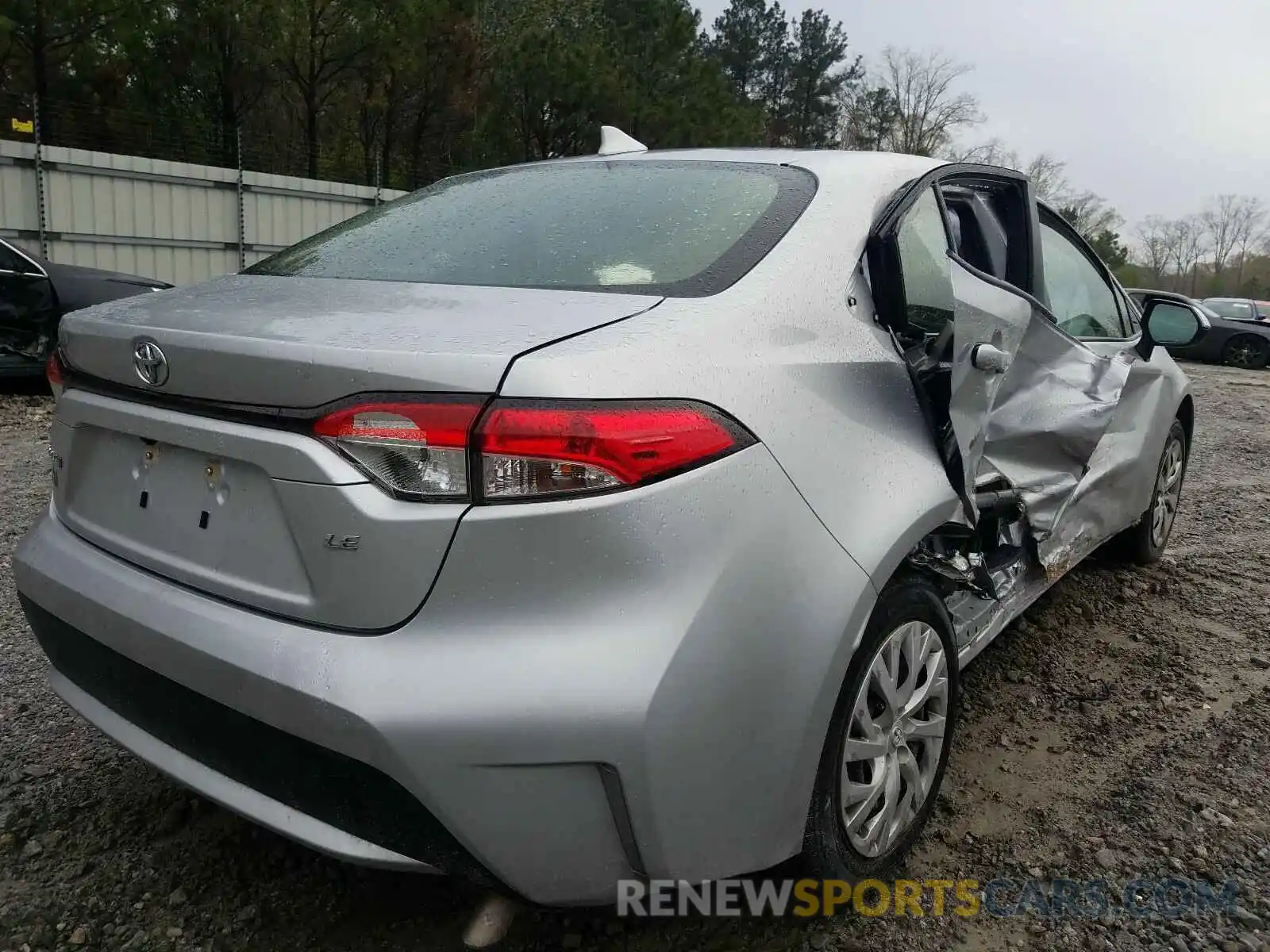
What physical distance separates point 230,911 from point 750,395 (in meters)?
1.41

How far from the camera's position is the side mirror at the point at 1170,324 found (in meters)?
3.70

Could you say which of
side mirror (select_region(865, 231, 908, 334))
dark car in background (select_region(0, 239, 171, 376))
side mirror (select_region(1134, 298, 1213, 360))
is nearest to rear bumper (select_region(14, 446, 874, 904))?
side mirror (select_region(865, 231, 908, 334))

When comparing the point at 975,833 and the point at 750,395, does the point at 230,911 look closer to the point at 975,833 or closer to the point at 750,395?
the point at 750,395

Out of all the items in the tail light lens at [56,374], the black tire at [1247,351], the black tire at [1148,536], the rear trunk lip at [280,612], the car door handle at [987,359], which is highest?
the car door handle at [987,359]

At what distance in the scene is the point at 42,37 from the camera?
47.1 ft

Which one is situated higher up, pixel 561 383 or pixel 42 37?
pixel 42 37

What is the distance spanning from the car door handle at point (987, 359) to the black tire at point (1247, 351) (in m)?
17.5

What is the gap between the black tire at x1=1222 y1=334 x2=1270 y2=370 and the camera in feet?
55.2

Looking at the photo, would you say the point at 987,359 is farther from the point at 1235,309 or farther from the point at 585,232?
the point at 1235,309

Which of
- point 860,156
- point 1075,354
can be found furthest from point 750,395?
point 1075,354

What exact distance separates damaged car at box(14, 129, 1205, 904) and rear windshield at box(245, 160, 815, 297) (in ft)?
0.04

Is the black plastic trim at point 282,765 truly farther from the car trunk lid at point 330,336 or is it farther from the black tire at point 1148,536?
the black tire at point 1148,536

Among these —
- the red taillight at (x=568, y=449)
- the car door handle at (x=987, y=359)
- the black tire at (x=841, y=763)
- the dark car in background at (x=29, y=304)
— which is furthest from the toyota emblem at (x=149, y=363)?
the dark car in background at (x=29, y=304)

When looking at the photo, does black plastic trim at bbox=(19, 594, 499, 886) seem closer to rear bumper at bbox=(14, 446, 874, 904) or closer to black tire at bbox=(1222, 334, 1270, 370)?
rear bumper at bbox=(14, 446, 874, 904)
